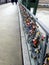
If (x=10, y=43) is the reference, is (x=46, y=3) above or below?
below

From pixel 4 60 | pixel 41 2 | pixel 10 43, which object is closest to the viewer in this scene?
pixel 4 60

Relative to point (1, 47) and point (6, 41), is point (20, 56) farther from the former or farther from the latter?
point (6, 41)

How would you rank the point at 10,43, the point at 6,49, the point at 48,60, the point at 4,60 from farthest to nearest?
the point at 10,43 < the point at 6,49 < the point at 4,60 < the point at 48,60

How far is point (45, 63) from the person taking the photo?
1.37 metres

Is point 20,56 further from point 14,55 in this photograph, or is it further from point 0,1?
point 0,1

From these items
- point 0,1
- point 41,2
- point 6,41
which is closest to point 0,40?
point 6,41

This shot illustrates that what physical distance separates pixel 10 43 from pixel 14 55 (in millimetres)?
736

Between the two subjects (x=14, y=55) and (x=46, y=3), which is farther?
(x=46, y=3)

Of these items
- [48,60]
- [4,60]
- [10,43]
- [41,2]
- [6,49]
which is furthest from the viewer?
[41,2]

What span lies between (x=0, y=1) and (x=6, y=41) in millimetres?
13650

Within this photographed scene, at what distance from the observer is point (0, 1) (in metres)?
16.9

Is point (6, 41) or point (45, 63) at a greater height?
point (45, 63)

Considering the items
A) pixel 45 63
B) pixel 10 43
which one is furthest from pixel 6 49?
pixel 45 63

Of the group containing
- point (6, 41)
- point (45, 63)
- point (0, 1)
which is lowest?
point (0, 1)
